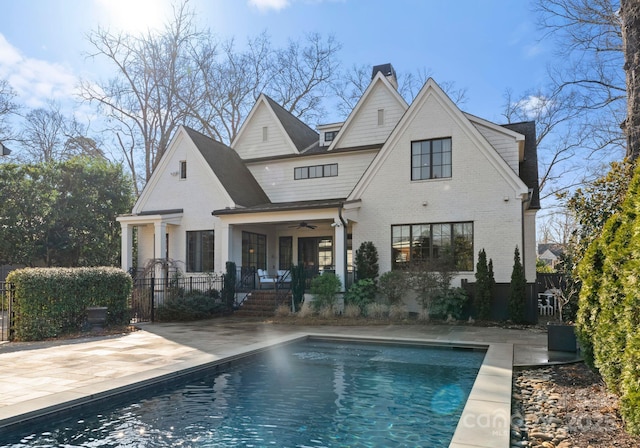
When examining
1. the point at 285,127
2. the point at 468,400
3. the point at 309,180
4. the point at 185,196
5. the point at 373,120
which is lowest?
the point at 468,400

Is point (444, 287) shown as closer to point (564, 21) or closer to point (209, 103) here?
point (564, 21)

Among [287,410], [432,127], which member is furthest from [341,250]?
[287,410]

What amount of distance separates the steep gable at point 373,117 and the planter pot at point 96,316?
1147 centimetres

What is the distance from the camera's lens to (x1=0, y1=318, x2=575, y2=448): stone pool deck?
16.6 feet

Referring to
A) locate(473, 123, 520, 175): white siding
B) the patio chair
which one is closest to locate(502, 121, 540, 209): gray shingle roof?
locate(473, 123, 520, 175): white siding

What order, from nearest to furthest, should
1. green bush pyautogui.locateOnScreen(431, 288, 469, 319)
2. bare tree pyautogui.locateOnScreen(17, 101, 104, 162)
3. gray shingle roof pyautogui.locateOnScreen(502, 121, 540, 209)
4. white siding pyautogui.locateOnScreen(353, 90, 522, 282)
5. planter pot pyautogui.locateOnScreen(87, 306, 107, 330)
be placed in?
planter pot pyautogui.locateOnScreen(87, 306, 107, 330) < green bush pyautogui.locateOnScreen(431, 288, 469, 319) < white siding pyautogui.locateOnScreen(353, 90, 522, 282) < gray shingle roof pyautogui.locateOnScreen(502, 121, 540, 209) < bare tree pyautogui.locateOnScreen(17, 101, 104, 162)

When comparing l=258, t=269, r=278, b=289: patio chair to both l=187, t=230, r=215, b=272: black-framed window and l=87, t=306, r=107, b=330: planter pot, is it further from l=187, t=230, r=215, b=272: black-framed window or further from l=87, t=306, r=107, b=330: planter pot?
l=87, t=306, r=107, b=330: planter pot

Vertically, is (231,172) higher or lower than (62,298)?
higher

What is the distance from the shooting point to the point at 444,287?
1421cm

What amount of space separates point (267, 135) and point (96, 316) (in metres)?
12.3

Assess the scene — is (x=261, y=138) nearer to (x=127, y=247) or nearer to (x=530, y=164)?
(x=127, y=247)

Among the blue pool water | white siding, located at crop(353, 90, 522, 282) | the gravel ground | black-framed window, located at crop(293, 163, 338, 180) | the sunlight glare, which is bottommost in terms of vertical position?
the blue pool water

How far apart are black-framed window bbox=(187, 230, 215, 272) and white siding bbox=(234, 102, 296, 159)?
4.85 metres

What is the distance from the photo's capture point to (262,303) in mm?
16766
